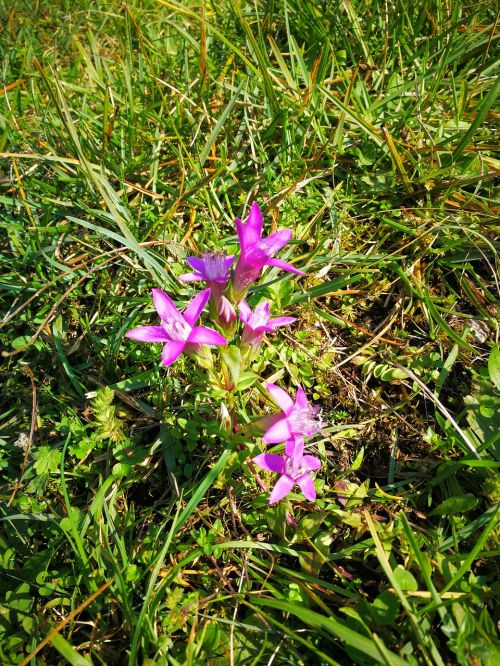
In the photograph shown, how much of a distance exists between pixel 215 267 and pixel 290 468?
0.75 metres

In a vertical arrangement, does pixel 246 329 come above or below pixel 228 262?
below

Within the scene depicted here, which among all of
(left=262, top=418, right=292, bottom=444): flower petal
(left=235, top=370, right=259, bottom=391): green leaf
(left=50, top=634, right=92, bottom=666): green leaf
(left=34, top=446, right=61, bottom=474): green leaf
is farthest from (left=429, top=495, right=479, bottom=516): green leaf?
(left=34, top=446, right=61, bottom=474): green leaf

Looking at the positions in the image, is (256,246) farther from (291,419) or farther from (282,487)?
(282,487)

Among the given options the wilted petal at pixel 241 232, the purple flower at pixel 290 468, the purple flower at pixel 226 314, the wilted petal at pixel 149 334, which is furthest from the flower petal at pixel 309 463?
the wilted petal at pixel 241 232

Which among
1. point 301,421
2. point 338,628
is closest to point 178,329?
point 301,421

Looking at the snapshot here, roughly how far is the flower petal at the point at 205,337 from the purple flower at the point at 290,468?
0.42 m

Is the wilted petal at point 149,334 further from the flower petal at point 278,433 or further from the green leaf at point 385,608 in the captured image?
the green leaf at point 385,608

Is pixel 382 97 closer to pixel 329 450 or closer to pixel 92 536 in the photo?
pixel 329 450

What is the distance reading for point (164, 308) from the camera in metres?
1.68

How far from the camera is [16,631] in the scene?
5.90 feet

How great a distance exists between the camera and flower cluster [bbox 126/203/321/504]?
1576mm

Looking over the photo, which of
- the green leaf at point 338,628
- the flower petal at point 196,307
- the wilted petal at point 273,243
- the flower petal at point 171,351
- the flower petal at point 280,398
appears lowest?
the green leaf at point 338,628

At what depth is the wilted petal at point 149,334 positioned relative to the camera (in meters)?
1.60

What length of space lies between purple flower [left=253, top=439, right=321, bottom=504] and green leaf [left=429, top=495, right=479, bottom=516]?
554mm
